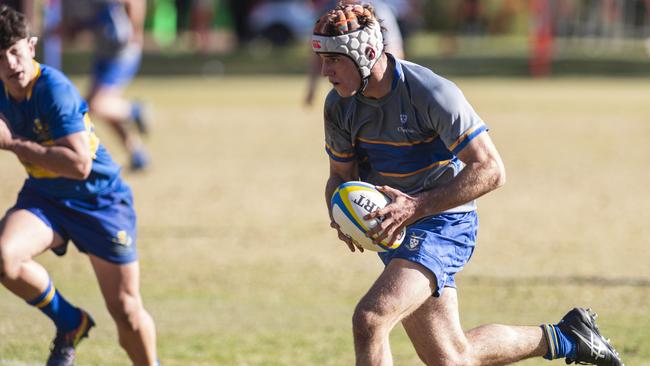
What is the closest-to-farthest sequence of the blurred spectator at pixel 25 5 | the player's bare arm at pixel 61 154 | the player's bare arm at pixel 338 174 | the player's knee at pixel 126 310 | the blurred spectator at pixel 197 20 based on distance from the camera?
the player's bare arm at pixel 338 174, the player's bare arm at pixel 61 154, the player's knee at pixel 126 310, the blurred spectator at pixel 25 5, the blurred spectator at pixel 197 20

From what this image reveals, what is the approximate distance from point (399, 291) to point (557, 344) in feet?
3.89

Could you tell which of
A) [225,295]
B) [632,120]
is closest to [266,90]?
[632,120]

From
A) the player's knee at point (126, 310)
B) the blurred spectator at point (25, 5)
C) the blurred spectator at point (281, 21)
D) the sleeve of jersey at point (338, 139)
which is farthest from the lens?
the blurred spectator at point (281, 21)

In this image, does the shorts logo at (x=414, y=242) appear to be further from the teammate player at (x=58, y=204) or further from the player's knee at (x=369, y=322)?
the teammate player at (x=58, y=204)

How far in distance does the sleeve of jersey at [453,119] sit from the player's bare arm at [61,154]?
6.51 ft

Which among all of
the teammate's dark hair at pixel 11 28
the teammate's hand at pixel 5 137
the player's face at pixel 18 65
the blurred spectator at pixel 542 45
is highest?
the teammate's dark hair at pixel 11 28

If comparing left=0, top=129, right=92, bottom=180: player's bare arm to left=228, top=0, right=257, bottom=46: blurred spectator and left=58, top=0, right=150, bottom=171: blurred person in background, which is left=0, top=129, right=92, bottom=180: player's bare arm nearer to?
left=58, top=0, right=150, bottom=171: blurred person in background

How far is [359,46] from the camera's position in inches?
215

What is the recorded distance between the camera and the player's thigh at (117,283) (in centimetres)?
641

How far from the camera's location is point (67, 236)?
6.57 m

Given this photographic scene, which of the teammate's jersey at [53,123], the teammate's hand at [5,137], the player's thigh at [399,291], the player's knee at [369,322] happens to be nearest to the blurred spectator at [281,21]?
the teammate's jersey at [53,123]

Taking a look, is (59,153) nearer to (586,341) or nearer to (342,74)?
(342,74)

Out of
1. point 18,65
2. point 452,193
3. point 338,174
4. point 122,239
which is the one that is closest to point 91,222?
point 122,239

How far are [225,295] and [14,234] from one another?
10.5ft
